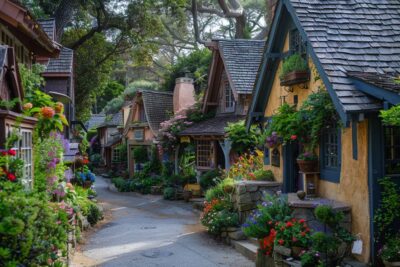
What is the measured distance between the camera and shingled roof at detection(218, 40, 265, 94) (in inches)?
818

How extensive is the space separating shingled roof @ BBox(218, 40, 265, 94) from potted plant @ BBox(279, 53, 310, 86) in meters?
9.06

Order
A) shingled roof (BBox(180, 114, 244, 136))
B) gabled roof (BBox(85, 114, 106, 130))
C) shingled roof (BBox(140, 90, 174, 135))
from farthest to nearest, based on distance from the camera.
Answer: gabled roof (BBox(85, 114, 106, 130))
shingled roof (BBox(140, 90, 174, 135))
shingled roof (BBox(180, 114, 244, 136))

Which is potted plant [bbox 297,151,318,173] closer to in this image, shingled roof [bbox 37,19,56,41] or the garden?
the garden

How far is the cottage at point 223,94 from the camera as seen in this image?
21000 millimetres

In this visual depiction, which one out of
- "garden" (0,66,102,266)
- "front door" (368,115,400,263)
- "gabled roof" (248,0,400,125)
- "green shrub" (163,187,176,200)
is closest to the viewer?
"garden" (0,66,102,266)

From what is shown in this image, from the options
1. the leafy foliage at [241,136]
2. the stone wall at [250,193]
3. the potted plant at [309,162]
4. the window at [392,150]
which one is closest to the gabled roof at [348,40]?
the window at [392,150]

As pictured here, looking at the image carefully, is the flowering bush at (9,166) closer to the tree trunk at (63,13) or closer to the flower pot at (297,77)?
the flower pot at (297,77)

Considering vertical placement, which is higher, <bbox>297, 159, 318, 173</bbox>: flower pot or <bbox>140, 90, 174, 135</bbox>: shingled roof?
<bbox>140, 90, 174, 135</bbox>: shingled roof

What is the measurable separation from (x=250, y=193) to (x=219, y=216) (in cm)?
112

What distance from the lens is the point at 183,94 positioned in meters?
27.3

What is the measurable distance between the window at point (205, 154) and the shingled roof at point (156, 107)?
230 inches

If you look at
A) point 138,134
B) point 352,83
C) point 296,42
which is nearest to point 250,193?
point 296,42

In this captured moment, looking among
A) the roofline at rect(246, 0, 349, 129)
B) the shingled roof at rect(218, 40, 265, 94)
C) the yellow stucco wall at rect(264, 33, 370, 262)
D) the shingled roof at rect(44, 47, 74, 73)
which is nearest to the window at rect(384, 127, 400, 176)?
the yellow stucco wall at rect(264, 33, 370, 262)

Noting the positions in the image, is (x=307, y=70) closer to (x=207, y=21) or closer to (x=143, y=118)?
(x=143, y=118)
